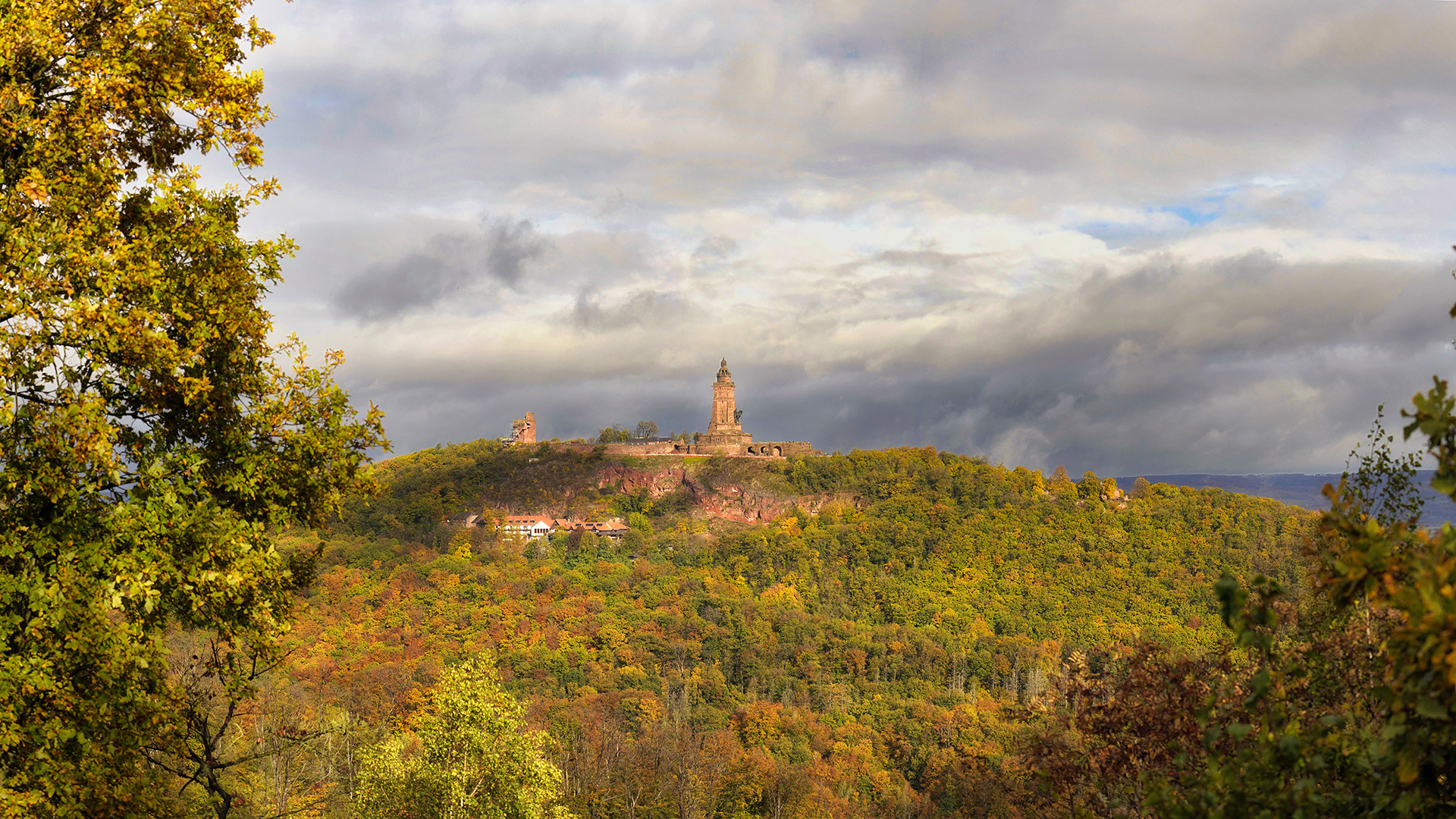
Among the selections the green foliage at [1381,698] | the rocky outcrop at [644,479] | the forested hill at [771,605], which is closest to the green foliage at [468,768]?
the green foliage at [1381,698]

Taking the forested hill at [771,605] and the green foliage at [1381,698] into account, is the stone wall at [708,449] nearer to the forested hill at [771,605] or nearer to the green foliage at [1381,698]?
the forested hill at [771,605]

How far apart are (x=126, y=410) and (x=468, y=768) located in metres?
12.3

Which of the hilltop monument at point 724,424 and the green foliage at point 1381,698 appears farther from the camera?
the hilltop monument at point 724,424

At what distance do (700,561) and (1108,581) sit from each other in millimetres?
46047

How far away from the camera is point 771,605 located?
11069 centimetres

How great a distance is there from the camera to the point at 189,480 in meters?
8.52

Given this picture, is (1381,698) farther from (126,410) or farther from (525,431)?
(525,431)

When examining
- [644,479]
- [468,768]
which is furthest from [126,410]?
[644,479]

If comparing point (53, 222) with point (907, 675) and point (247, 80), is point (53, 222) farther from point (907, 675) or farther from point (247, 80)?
point (907, 675)

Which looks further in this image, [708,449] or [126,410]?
[708,449]

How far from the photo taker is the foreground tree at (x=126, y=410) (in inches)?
291

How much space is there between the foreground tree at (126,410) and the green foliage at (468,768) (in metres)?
10.6

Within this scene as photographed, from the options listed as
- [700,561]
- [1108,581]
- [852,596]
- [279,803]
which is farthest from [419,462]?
[279,803]

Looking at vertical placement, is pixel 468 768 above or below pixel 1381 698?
below
